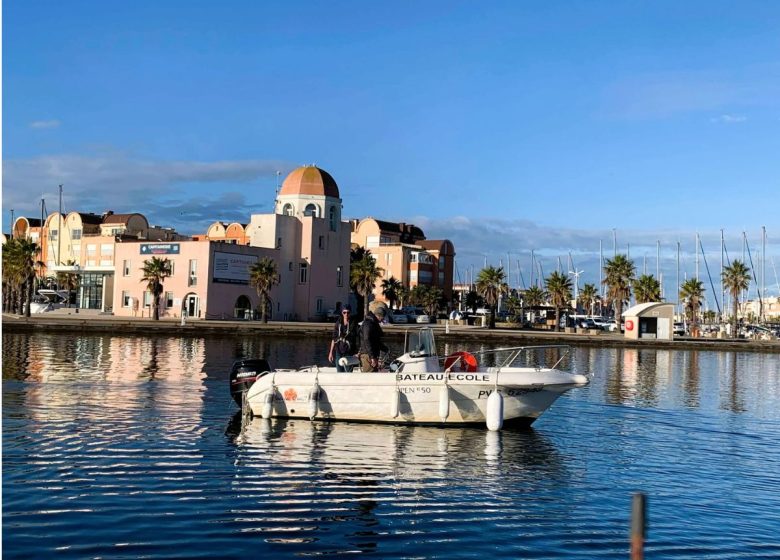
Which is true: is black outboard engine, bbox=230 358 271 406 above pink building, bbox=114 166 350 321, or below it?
below

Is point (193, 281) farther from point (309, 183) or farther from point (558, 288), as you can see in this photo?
point (558, 288)

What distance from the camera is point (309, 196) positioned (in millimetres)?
90375

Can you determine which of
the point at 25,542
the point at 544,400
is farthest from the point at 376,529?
the point at 544,400

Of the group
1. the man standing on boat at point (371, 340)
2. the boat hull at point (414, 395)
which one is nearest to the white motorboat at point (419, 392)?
the boat hull at point (414, 395)

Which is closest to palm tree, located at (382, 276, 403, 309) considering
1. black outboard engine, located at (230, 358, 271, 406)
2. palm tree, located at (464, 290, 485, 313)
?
palm tree, located at (464, 290, 485, 313)

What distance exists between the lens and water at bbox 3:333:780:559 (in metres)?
10.4

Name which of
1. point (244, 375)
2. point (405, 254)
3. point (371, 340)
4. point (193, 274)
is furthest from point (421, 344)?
point (405, 254)

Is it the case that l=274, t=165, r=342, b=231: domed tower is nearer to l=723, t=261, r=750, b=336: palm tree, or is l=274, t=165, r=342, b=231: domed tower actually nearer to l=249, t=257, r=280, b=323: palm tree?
l=249, t=257, r=280, b=323: palm tree

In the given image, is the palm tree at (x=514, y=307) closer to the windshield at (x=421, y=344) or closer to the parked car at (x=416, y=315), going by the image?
the parked car at (x=416, y=315)

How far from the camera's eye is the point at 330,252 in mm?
90688

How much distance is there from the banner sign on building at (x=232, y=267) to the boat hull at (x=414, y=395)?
61.1 meters

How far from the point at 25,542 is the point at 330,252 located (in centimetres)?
8115

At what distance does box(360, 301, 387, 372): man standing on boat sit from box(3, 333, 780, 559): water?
152 cm

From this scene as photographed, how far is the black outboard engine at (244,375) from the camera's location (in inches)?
805
